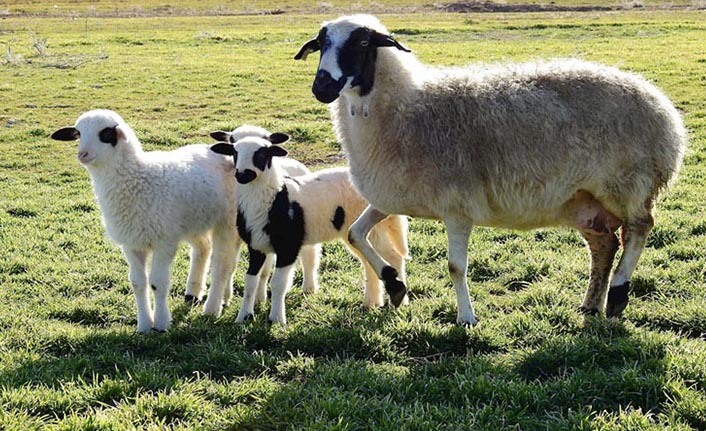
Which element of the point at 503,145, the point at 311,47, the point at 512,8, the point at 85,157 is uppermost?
the point at 311,47

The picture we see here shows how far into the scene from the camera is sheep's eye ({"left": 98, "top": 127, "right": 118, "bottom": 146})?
716 cm

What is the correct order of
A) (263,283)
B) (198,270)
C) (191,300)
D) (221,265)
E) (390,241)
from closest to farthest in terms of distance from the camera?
(221,265), (390,241), (263,283), (191,300), (198,270)

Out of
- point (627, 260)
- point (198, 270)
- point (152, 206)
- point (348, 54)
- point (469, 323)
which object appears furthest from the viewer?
point (198, 270)

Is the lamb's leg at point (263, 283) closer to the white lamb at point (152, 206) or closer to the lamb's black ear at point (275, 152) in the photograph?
the white lamb at point (152, 206)

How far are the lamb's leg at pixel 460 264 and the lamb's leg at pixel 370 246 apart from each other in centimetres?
63

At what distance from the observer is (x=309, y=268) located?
816 centimetres

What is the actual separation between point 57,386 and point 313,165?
869 cm

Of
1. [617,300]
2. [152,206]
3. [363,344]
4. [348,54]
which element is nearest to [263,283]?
[152,206]

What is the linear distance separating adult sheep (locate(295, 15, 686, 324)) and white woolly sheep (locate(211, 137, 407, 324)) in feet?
2.05

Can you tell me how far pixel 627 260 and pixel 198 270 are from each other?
13.6 feet

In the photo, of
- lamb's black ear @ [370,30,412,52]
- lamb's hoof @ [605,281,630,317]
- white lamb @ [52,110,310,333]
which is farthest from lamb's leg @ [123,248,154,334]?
lamb's hoof @ [605,281,630,317]

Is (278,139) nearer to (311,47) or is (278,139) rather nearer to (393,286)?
(311,47)

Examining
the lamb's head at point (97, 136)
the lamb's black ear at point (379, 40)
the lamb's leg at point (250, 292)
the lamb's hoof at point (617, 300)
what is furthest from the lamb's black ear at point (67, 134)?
the lamb's hoof at point (617, 300)

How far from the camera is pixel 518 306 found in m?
7.31
